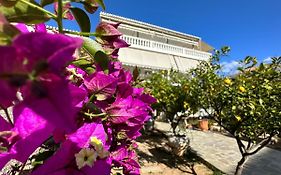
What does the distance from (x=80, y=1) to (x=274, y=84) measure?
3.32 metres

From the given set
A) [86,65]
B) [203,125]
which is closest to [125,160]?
[86,65]

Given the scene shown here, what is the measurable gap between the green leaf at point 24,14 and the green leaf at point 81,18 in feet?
0.30

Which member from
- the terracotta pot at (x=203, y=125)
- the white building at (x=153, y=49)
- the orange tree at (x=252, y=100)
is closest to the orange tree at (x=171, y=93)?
the orange tree at (x=252, y=100)

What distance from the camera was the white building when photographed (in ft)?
47.1

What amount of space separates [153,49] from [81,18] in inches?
596

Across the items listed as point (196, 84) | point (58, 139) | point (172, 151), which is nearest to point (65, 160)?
point (58, 139)

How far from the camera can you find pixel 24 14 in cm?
25

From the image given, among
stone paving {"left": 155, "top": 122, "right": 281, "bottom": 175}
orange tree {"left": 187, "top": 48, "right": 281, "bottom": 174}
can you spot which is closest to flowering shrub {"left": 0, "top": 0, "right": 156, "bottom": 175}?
orange tree {"left": 187, "top": 48, "right": 281, "bottom": 174}

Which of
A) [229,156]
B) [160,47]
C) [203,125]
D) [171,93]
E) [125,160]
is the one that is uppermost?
[160,47]

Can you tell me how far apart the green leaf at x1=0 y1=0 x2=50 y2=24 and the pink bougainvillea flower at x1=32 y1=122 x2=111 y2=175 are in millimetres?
108

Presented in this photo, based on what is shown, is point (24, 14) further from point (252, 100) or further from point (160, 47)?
point (160, 47)

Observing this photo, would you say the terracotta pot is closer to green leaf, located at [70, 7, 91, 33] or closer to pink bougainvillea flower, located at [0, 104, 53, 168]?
green leaf, located at [70, 7, 91, 33]

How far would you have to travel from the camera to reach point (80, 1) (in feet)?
1.07

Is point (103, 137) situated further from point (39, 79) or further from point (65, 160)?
point (39, 79)
